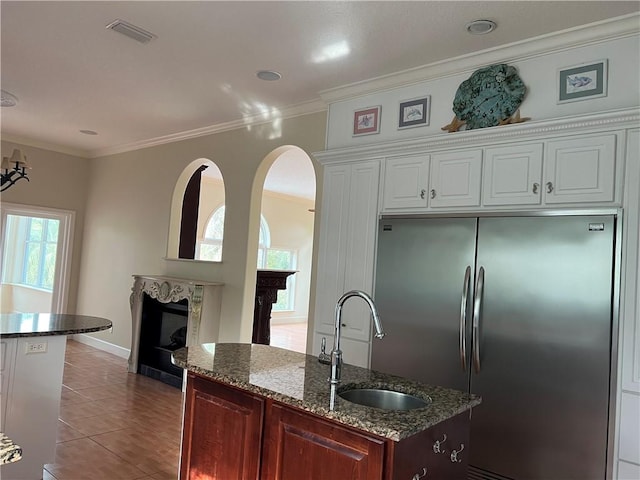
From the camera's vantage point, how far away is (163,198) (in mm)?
5934

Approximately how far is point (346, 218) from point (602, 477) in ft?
7.61

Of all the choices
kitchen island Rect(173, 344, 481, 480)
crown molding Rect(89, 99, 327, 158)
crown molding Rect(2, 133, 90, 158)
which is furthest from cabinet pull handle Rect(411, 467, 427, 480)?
crown molding Rect(2, 133, 90, 158)

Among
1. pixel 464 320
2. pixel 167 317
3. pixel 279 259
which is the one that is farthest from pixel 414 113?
pixel 279 259

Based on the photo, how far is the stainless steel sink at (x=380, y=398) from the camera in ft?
6.58

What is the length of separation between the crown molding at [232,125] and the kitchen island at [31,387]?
2637 millimetres

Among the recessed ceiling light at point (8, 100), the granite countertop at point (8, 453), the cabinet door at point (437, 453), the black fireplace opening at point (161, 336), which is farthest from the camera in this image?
the black fireplace opening at point (161, 336)

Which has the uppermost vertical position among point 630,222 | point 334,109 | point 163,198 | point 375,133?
point 334,109

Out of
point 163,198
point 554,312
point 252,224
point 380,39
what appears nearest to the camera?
point 554,312

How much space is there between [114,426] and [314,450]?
9.10 feet

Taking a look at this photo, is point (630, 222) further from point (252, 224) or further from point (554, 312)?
point (252, 224)

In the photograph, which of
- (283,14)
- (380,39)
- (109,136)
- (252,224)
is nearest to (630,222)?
(380,39)

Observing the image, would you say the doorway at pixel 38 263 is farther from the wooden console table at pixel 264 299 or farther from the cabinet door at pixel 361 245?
the cabinet door at pixel 361 245

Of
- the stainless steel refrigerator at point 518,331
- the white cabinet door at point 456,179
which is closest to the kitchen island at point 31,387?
the stainless steel refrigerator at point 518,331

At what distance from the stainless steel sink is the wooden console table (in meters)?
3.69
